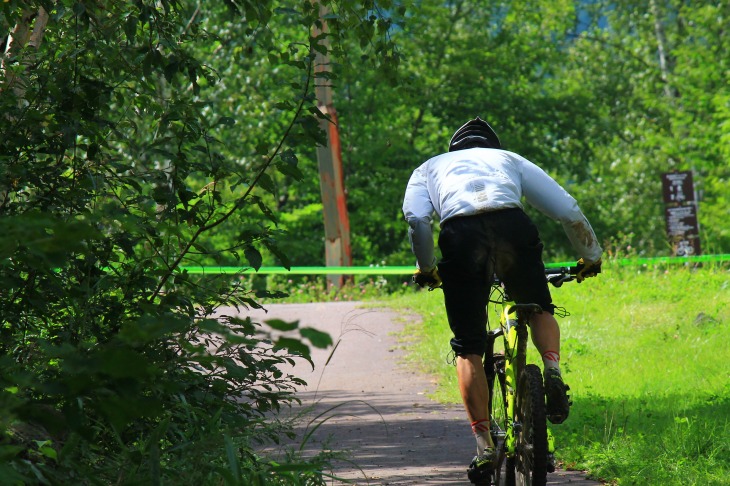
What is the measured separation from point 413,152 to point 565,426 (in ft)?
92.3

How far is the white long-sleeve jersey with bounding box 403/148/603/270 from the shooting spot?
17.4 ft

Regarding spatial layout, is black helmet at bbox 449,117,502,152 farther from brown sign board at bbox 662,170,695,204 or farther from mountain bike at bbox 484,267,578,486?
brown sign board at bbox 662,170,695,204

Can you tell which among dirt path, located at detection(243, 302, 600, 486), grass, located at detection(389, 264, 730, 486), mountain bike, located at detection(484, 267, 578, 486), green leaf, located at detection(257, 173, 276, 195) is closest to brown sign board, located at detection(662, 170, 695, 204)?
grass, located at detection(389, 264, 730, 486)

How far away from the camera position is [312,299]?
22281 millimetres

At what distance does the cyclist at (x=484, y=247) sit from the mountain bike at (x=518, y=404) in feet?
0.28

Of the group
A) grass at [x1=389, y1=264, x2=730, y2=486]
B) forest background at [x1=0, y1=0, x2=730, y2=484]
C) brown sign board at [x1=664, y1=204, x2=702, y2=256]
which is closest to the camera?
forest background at [x1=0, y1=0, x2=730, y2=484]

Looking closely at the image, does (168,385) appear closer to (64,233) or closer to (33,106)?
(64,233)

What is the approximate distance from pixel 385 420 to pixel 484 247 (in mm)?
3942

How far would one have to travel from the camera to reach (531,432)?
16.4 feet

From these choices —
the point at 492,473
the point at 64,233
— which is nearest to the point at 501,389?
the point at 492,473

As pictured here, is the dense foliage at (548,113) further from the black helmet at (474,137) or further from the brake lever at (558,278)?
the brake lever at (558,278)

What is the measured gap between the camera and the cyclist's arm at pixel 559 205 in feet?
17.7

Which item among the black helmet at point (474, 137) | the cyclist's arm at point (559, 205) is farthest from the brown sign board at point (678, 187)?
the cyclist's arm at point (559, 205)

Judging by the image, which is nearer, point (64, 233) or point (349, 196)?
point (64, 233)
